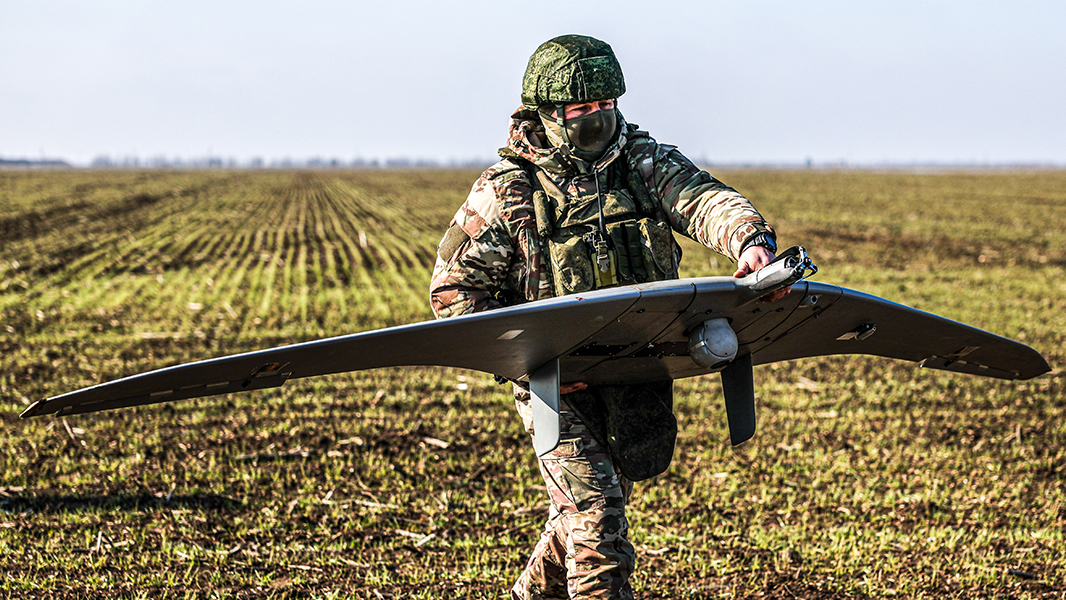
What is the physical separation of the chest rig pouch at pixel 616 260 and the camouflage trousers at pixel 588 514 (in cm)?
7

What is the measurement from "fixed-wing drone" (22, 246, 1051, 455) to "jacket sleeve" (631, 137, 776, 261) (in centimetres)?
23

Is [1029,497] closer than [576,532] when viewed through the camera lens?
No

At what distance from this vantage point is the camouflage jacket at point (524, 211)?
3.71m

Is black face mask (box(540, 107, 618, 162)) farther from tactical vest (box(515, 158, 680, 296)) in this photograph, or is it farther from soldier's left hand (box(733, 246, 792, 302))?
soldier's left hand (box(733, 246, 792, 302))

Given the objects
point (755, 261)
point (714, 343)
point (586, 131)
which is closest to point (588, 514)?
point (714, 343)

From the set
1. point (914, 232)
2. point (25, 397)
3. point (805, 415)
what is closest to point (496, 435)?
point (805, 415)

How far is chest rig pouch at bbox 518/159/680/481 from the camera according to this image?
11.9ft

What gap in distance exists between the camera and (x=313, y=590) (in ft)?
16.3

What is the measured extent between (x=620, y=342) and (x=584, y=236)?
0.49m

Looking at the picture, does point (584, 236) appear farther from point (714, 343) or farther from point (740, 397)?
point (740, 397)

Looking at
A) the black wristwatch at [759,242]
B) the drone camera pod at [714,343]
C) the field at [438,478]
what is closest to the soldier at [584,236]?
the black wristwatch at [759,242]

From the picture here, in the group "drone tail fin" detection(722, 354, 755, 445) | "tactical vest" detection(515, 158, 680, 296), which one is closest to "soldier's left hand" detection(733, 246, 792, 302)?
"tactical vest" detection(515, 158, 680, 296)

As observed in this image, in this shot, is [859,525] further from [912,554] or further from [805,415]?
[805,415]

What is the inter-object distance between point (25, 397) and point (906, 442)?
8.24 m
